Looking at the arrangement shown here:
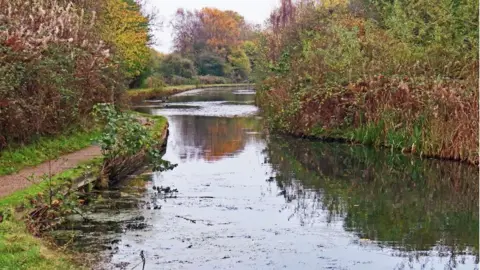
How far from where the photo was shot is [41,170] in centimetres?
1284

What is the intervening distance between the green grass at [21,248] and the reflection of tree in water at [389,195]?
456cm

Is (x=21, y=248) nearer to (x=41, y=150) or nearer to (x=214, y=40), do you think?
(x=41, y=150)

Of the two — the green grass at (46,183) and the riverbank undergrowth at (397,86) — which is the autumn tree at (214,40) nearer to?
the riverbank undergrowth at (397,86)

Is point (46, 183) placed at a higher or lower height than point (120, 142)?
lower

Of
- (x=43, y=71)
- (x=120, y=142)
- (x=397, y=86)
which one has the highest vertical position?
(x=43, y=71)

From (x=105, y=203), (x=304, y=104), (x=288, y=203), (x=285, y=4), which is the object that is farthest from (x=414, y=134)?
(x=285, y=4)

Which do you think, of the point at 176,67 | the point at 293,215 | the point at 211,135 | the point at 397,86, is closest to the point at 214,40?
the point at 176,67

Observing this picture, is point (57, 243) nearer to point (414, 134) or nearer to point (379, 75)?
Answer: point (414, 134)

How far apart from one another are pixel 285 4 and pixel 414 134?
21.4 metres

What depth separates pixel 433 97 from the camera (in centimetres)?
1809

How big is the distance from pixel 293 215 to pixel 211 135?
45.1 feet

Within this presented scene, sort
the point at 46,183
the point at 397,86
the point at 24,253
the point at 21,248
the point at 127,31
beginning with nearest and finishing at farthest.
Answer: the point at 24,253 < the point at 21,248 < the point at 46,183 < the point at 397,86 < the point at 127,31

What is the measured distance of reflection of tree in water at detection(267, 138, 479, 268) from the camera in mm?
10078

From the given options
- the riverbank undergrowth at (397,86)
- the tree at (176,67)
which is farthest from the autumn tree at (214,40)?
the riverbank undergrowth at (397,86)
